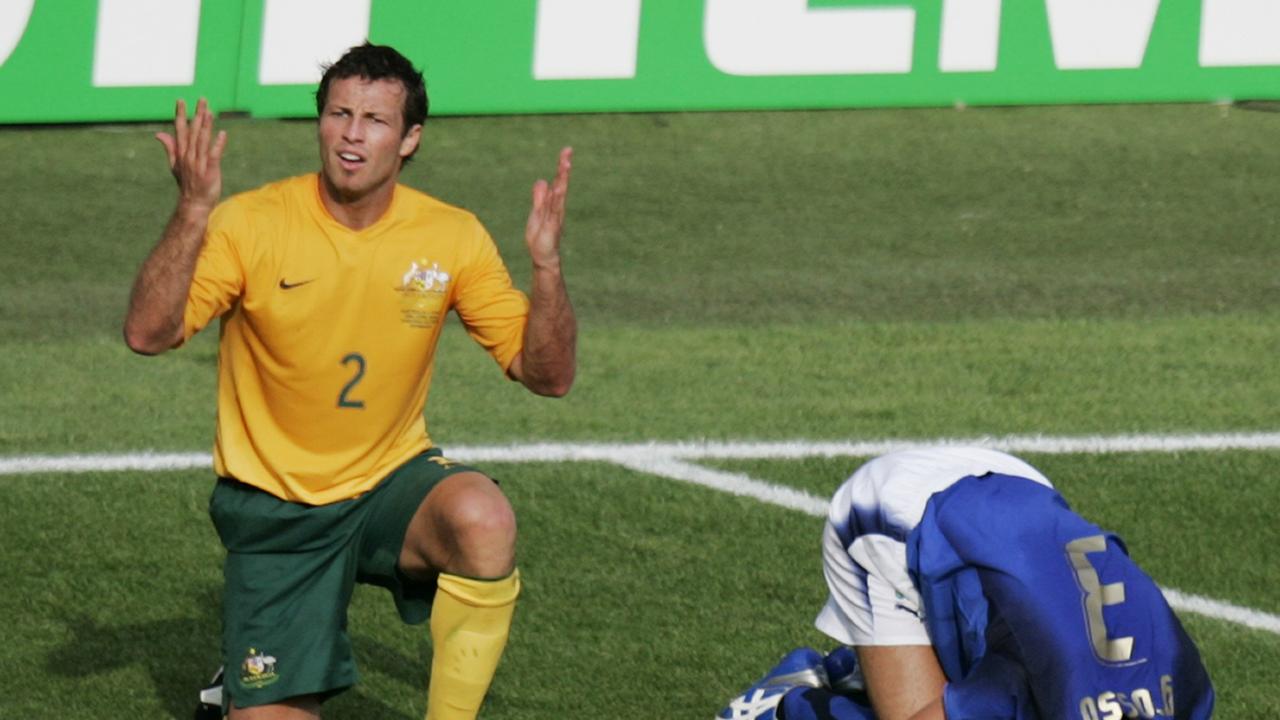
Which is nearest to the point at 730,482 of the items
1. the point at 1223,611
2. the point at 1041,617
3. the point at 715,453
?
the point at 715,453

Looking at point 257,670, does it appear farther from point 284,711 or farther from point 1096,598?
point 1096,598

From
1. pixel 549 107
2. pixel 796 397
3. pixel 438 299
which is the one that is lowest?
pixel 796 397

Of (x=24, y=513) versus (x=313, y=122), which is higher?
(x=313, y=122)

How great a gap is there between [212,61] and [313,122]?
976cm

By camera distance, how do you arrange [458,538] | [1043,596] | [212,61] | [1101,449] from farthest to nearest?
[1101,449] < [212,61] < [458,538] < [1043,596]

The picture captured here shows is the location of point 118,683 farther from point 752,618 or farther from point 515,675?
point 752,618

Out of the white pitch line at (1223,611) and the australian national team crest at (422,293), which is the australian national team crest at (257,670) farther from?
the white pitch line at (1223,611)

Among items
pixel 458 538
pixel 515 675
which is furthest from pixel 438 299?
pixel 515 675

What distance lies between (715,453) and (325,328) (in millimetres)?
3936

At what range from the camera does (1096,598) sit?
481 cm

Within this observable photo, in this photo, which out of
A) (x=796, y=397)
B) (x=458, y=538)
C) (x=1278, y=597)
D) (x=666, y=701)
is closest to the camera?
(x=458, y=538)

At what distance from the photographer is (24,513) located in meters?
8.61

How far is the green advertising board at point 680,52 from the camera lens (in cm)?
717

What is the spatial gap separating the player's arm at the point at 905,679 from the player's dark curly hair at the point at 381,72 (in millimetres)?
1878
